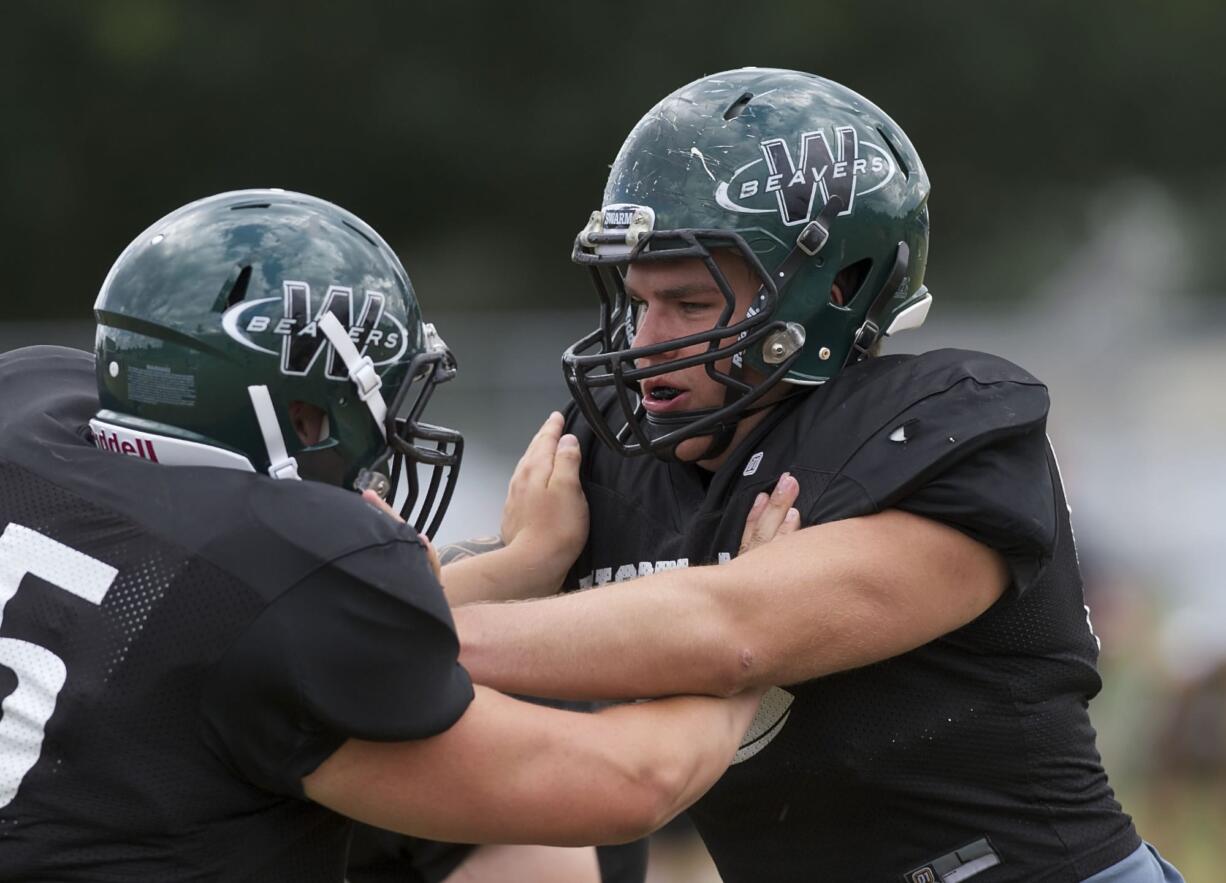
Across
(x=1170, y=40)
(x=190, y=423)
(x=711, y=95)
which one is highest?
(x=711, y=95)

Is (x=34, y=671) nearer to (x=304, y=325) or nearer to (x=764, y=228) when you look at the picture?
(x=304, y=325)

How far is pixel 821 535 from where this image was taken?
2811mm

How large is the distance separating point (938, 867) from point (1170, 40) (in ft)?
61.6

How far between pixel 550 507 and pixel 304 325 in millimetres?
926

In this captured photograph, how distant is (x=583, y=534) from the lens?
3.46 meters

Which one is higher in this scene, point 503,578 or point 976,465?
point 976,465

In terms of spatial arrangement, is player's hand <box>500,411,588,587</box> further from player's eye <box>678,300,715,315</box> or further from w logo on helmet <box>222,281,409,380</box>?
w logo on helmet <box>222,281,409,380</box>

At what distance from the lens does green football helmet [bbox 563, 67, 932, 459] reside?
3.16 metres

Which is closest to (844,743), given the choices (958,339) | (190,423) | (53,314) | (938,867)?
(938,867)

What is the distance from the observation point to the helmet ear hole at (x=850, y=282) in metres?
3.28

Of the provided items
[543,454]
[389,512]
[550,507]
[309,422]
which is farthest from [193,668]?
[543,454]

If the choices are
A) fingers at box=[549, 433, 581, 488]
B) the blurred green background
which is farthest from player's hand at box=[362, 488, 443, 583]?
the blurred green background

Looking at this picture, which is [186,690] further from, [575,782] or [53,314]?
[53,314]

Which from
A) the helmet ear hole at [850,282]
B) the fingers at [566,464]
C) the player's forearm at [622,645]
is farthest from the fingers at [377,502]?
the helmet ear hole at [850,282]
